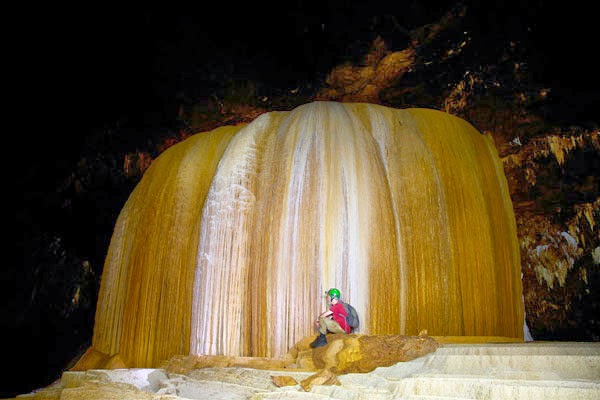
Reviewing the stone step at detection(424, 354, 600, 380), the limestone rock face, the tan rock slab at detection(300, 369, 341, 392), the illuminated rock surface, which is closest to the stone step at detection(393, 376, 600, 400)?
the illuminated rock surface

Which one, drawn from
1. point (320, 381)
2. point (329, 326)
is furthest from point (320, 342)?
point (320, 381)

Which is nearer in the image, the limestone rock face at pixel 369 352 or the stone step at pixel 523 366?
the stone step at pixel 523 366

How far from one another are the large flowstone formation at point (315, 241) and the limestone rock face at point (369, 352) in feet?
4.09

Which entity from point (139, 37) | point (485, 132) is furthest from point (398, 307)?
point (139, 37)

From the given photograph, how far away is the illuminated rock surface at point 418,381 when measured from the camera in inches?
97.3

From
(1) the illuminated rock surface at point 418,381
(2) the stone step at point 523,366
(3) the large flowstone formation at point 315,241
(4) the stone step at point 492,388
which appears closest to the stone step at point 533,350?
(1) the illuminated rock surface at point 418,381

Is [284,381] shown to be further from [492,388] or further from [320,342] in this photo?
[492,388]

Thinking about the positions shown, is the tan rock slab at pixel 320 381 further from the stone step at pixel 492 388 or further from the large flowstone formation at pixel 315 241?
the large flowstone formation at pixel 315 241

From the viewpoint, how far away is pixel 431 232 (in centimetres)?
568

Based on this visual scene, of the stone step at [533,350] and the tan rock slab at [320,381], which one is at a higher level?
the stone step at [533,350]

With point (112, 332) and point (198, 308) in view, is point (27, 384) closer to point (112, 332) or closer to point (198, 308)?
point (112, 332)

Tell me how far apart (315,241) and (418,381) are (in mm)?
2872

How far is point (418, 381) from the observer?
272 centimetres

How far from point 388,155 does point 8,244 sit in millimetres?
5368
